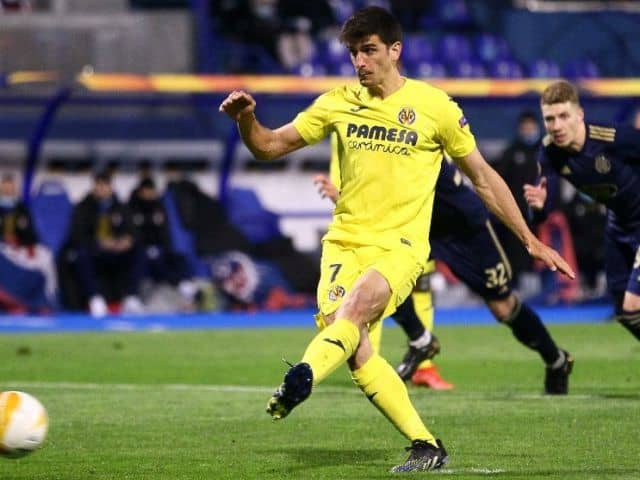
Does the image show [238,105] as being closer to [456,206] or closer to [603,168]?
[603,168]

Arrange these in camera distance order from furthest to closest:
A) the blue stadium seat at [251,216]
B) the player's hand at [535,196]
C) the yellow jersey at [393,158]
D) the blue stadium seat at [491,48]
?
the blue stadium seat at [491,48] < the blue stadium seat at [251,216] < the player's hand at [535,196] < the yellow jersey at [393,158]

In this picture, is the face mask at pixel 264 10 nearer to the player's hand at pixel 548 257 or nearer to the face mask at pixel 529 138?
the face mask at pixel 529 138

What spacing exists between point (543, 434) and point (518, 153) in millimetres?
11578

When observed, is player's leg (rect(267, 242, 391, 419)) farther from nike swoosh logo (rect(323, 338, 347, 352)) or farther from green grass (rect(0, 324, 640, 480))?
green grass (rect(0, 324, 640, 480))

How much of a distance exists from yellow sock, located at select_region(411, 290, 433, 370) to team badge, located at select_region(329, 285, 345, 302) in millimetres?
4096

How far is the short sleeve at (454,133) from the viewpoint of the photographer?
7332 millimetres

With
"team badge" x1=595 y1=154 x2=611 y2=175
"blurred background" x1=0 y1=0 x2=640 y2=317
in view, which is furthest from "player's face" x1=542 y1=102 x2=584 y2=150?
"blurred background" x1=0 y1=0 x2=640 y2=317

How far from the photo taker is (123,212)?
20641mm

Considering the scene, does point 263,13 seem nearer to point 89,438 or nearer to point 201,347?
point 201,347

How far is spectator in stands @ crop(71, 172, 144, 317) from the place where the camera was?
20.6 m

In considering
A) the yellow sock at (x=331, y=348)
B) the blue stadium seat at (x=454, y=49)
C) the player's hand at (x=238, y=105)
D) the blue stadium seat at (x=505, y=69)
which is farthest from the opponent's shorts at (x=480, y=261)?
the blue stadium seat at (x=454, y=49)

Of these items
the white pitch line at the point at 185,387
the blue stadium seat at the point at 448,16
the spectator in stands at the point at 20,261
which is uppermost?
the blue stadium seat at the point at 448,16

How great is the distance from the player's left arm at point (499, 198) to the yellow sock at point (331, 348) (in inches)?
40.1

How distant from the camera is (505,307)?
10508 mm
